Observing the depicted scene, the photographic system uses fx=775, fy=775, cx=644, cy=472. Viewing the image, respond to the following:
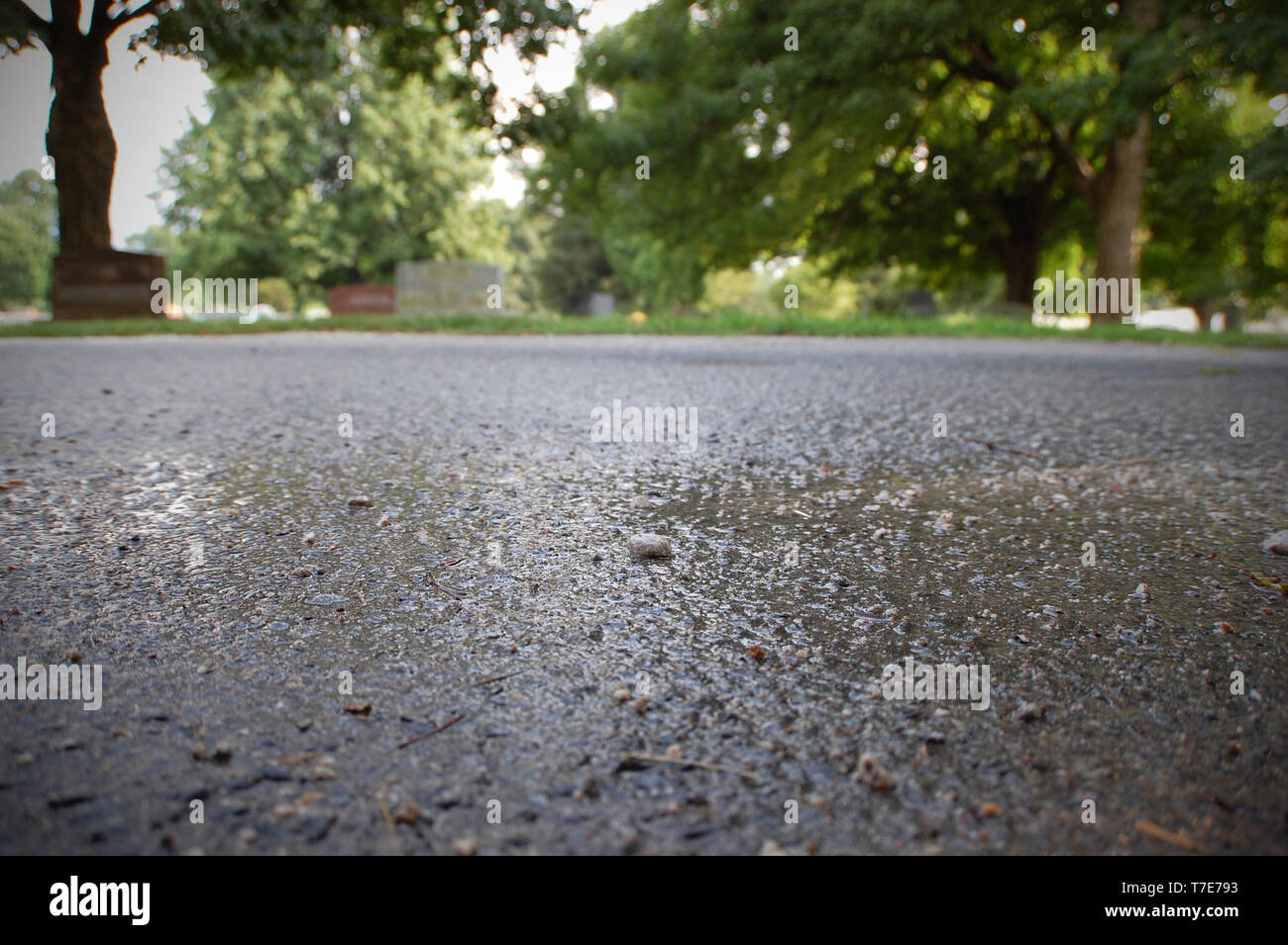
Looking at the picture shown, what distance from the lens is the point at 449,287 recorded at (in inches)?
729

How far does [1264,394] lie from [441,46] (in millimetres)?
14965

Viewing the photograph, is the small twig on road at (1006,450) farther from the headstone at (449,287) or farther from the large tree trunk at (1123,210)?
the headstone at (449,287)

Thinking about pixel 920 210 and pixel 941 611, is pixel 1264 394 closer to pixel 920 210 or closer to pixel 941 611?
pixel 941 611

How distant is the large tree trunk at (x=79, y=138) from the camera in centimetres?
1297

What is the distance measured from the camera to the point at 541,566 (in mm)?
2262

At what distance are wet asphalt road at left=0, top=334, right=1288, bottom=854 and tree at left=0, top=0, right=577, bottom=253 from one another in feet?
36.8

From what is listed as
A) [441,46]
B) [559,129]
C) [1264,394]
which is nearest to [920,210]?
[559,129]

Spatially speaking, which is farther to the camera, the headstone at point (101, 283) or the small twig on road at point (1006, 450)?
the headstone at point (101, 283)

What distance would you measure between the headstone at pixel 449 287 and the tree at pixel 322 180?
40.1 ft

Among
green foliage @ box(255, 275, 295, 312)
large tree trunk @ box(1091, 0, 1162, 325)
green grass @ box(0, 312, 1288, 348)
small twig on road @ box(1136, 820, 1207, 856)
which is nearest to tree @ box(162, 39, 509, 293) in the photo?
green grass @ box(0, 312, 1288, 348)

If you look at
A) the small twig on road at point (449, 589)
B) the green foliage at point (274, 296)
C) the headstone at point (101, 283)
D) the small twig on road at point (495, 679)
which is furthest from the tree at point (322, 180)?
the small twig on road at point (495, 679)

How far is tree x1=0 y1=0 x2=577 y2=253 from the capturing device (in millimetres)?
12484

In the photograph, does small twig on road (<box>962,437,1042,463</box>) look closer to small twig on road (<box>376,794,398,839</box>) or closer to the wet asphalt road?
the wet asphalt road

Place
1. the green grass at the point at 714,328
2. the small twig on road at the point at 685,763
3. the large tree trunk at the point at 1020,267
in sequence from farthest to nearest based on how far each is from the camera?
the large tree trunk at the point at 1020,267 < the green grass at the point at 714,328 < the small twig on road at the point at 685,763
